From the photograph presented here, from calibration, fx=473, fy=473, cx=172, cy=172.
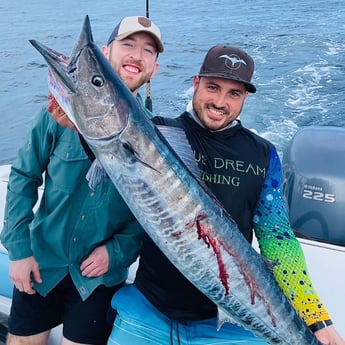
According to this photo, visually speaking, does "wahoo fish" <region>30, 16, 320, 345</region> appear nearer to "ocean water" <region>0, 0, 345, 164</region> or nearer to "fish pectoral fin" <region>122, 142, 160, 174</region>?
"fish pectoral fin" <region>122, 142, 160, 174</region>

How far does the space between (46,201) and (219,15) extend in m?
20.1

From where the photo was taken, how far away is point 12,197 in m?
2.22

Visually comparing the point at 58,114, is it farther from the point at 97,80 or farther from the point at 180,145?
the point at 180,145

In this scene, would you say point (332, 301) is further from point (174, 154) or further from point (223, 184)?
point (174, 154)

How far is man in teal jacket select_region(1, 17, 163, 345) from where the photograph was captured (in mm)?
2158

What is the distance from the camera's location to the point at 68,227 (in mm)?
2223

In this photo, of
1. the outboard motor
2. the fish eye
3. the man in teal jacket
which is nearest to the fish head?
the fish eye

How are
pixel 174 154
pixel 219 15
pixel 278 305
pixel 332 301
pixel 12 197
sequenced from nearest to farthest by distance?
1. pixel 174 154
2. pixel 278 305
3. pixel 12 197
4. pixel 332 301
5. pixel 219 15

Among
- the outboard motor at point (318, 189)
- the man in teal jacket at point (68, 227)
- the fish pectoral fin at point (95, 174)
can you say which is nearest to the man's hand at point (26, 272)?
the man in teal jacket at point (68, 227)

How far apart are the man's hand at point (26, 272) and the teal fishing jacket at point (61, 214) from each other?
0.11ft

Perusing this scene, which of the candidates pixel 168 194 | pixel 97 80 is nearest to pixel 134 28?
pixel 97 80

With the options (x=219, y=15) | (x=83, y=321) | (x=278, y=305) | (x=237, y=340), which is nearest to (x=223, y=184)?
(x=278, y=305)

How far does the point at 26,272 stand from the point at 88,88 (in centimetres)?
103

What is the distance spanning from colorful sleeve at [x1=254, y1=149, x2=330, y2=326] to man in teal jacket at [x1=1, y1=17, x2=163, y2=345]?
62cm
